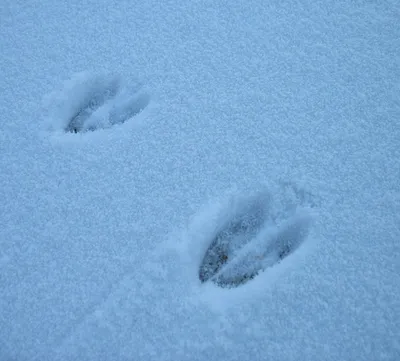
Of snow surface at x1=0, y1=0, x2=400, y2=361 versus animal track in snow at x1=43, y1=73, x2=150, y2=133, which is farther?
animal track in snow at x1=43, y1=73, x2=150, y2=133

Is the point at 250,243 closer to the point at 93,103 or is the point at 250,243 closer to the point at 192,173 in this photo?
the point at 192,173

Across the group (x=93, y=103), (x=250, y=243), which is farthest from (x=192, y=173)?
(x=93, y=103)

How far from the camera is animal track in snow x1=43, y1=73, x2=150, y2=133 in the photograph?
795 millimetres

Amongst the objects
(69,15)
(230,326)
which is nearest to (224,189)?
(230,326)

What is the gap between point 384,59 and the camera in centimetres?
81

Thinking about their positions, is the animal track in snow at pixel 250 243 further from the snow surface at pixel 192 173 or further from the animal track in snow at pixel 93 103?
the animal track in snow at pixel 93 103

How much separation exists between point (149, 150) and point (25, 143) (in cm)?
27

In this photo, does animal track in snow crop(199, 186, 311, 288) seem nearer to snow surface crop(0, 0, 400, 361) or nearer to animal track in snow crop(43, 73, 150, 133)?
snow surface crop(0, 0, 400, 361)

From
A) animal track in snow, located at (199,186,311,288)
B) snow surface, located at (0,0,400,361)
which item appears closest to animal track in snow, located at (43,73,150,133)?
snow surface, located at (0,0,400,361)

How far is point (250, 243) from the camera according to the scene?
675 millimetres

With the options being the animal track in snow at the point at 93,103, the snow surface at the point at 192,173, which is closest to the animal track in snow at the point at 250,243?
the snow surface at the point at 192,173

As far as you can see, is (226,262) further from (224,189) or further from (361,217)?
(361,217)

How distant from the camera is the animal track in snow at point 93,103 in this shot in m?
0.79

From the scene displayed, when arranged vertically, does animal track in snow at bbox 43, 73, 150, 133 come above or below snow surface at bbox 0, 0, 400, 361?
above
